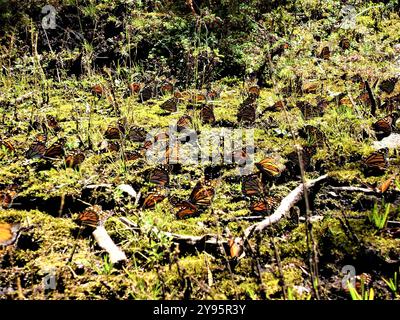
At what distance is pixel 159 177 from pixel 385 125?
2.11 meters

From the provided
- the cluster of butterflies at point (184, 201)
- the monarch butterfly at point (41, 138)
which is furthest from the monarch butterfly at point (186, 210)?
the monarch butterfly at point (41, 138)

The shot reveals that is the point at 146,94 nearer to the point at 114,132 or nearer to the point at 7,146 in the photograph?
the point at 114,132

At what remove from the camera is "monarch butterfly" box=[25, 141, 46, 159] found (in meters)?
3.20

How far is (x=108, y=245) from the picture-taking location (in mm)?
2244

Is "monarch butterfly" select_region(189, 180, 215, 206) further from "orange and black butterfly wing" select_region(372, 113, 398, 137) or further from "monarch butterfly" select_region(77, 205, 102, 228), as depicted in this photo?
"orange and black butterfly wing" select_region(372, 113, 398, 137)

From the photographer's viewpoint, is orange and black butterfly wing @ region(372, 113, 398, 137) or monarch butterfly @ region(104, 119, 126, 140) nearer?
orange and black butterfly wing @ region(372, 113, 398, 137)

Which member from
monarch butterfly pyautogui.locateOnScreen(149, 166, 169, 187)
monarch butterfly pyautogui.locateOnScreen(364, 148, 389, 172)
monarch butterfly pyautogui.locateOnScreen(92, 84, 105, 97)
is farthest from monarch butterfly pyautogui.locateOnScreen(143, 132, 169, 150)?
monarch butterfly pyautogui.locateOnScreen(364, 148, 389, 172)

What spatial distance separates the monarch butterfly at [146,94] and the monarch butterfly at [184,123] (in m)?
1.04

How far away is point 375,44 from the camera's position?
5.56 m

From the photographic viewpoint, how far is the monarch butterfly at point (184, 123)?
146 inches

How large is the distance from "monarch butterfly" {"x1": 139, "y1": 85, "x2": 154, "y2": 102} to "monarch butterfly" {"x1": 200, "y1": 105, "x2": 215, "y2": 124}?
105cm

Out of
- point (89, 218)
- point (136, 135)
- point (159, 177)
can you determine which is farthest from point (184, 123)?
point (89, 218)
